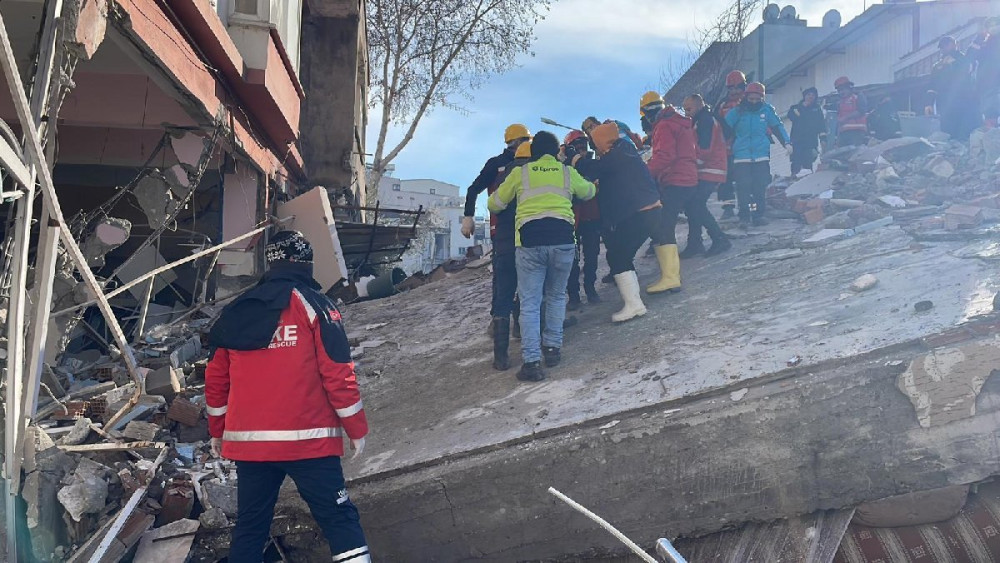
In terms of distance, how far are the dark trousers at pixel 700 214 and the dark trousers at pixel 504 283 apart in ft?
7.15

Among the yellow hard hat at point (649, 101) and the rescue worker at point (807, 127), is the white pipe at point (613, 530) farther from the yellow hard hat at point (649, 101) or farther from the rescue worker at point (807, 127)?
the rescue worker at point (807, 127)

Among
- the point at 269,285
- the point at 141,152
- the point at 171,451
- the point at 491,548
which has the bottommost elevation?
the point at 491,548

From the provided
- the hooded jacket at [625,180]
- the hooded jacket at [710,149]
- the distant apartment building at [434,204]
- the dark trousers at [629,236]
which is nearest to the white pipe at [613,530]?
the dark trousers at [629,236]

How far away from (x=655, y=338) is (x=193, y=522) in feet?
9.91

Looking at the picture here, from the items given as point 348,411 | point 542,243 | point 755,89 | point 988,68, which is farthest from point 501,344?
point 988,68

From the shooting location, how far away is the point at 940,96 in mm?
10656

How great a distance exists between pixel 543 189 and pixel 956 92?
801cm

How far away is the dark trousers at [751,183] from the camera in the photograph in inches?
306

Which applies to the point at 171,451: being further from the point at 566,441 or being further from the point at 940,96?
the point at 940,96

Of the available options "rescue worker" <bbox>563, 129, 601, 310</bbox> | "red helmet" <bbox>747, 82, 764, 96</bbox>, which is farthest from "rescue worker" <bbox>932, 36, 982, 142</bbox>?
"rescue worker" <bbox>563, 129, 601, 310</bbox>

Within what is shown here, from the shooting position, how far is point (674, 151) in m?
6.49

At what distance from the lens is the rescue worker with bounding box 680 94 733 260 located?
273 inches

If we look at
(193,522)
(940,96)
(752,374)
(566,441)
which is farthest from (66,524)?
(940,96)

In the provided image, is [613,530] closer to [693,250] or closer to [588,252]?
[588,252]
